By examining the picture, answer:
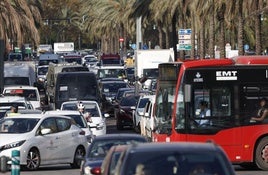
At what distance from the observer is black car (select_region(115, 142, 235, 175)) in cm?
1085

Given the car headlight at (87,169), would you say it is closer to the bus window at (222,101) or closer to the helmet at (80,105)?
the bus window at (222,101)

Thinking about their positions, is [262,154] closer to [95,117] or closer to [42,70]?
[95,117]

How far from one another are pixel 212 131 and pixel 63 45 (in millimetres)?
100234

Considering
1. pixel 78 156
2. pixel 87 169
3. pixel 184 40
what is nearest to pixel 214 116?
pixel 78 156

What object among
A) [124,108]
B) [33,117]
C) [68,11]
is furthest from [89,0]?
[33,117]

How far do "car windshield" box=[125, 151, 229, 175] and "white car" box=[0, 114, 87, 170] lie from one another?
47.9 feet

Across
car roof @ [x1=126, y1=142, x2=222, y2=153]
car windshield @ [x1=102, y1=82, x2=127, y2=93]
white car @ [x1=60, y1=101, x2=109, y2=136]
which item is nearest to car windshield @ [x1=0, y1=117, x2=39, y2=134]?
white car @ [x1=60, y1=101, x2=109, y2=136]

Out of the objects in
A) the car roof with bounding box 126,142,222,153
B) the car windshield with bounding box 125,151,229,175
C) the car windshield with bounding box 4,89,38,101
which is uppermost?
the car roof with bounding box 126,142,222,153

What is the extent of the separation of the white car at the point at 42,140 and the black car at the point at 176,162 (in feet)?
47.7

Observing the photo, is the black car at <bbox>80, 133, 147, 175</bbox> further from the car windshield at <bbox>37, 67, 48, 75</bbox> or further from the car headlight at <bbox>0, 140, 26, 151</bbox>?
the car windshield at <bbox>37, 67, 48, 75</bbox>

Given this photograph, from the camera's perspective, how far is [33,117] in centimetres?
2659

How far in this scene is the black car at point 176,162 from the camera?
10852mm

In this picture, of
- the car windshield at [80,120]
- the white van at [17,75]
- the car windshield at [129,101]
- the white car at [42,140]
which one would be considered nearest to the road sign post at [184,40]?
the car windshield at [129,101]

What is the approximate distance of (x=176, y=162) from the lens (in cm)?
1093
